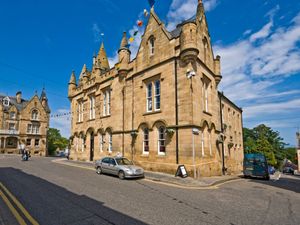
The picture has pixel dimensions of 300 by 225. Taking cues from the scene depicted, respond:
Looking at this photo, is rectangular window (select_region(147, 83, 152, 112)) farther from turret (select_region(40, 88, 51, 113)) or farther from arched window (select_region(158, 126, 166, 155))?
turret (select_region(40, 88, 51, 113))

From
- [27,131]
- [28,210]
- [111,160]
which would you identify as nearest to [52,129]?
[27,131]

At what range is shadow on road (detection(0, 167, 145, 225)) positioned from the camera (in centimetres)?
552

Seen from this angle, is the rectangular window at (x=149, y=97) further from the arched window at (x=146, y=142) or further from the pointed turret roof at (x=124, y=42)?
the pointed turret roof at (x=124, y=42)

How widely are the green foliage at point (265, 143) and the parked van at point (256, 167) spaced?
3139cm

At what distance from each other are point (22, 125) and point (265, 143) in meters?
62.2

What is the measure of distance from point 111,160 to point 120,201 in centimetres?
706

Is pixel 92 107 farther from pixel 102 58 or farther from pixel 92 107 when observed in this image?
pixel 102 58

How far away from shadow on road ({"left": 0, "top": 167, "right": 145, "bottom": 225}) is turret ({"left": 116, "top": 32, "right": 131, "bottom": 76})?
45.2 ft

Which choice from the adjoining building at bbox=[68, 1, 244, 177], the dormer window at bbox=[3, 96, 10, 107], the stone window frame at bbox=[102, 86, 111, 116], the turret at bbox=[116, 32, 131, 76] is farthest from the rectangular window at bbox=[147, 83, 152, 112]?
the dormer window at bbox=[3, 96, 10, 107]

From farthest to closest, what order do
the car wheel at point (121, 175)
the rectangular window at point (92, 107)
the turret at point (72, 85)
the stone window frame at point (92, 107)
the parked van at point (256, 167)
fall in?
the turret at point (72, 85) → the rectangular window at point (92, 107) → the stone window frame at point (92, 107) → the parked van at point (256, 167) → the car wheel at point (121, 175)

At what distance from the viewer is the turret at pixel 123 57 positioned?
20150mm

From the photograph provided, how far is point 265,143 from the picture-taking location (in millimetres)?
48938

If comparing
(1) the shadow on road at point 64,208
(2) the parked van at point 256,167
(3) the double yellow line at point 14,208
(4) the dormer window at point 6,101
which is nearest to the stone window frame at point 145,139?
(1) the shadow on road at point 64,208

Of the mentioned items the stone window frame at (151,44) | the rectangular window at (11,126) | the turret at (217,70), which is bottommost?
the rectangular window at (11,126)
